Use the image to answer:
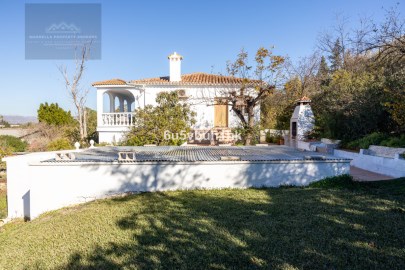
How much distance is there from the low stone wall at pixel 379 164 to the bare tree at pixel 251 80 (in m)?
6.70

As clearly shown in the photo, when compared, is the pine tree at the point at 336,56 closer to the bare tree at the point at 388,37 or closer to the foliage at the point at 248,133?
the bare tree at the point at 388,37

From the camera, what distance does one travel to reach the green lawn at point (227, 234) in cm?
341

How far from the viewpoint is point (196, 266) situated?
3297 mm

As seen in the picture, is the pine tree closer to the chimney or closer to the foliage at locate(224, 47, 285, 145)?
the foliage at locate(224, 47, 285, 145)

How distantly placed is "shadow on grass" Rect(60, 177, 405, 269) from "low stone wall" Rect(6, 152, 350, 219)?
1133 millimetres

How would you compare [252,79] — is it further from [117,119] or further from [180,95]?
[117,119]

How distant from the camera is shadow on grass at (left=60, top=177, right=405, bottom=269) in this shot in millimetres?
3352

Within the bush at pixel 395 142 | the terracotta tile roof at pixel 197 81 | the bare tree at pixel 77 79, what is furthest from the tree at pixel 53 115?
the bush at pixel 395 142

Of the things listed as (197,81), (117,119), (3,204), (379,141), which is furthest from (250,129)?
(3,204)

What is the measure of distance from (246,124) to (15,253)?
13870mm

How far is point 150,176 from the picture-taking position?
7430mm

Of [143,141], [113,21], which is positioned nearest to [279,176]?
[143,141]

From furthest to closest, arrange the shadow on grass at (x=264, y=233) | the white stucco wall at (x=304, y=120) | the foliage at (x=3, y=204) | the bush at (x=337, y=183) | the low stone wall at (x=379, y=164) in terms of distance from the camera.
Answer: the white stucco wall at (x=304, y=120), the foliage at (x=3, y=204), the low stone wall at (x=379, y=164), the bush at (x=337, y=183), the shadow on grass at (x=264, y=233)

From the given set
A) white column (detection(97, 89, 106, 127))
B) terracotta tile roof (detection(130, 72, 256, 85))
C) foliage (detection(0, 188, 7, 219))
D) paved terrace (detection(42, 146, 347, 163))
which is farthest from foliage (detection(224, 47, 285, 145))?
foliage (detection(0, 188, 7, 219))
